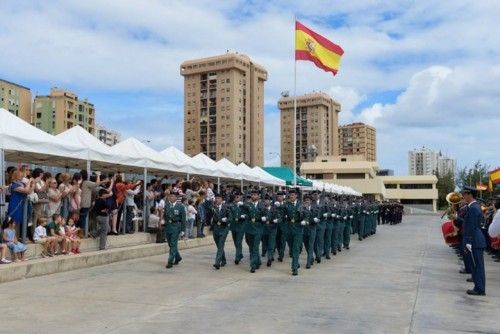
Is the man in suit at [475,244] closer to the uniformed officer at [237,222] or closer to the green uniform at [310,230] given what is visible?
the green uniform at [310,230]

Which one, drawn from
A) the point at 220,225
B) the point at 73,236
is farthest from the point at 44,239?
the point at 220,225

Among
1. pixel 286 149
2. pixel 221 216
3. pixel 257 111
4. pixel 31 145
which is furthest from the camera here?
pixel 286 149

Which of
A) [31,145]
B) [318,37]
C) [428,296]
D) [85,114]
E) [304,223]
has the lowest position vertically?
[428,296]

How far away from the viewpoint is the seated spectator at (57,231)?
12.5 metres

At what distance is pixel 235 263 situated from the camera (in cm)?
1405

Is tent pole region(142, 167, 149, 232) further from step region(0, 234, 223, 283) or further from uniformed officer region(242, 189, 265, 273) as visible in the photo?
uniformed officer region(242, 189, 265, 273)

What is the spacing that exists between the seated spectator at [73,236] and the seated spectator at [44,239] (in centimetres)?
51

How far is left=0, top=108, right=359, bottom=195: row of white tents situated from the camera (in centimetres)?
1208

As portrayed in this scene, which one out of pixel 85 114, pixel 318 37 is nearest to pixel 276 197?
pixel 318 37

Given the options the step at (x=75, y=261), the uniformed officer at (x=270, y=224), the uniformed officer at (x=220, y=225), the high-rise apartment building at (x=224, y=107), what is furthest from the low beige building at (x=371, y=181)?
the uniformed officer at (x=220, y=225)

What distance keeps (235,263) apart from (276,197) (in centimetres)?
197

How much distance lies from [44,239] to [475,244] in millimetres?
8828

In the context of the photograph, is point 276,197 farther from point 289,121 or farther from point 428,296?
point 289,121

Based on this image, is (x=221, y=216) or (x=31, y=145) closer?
(x=31, y=145)
